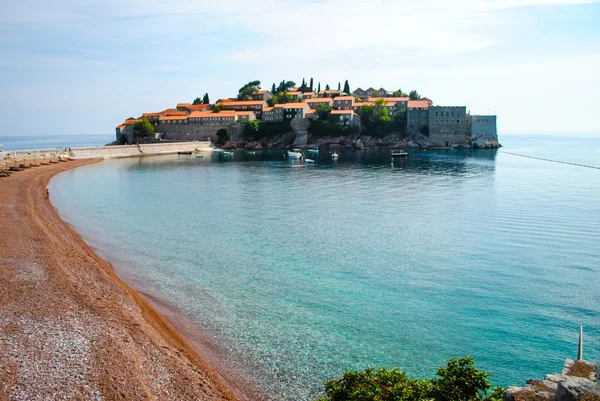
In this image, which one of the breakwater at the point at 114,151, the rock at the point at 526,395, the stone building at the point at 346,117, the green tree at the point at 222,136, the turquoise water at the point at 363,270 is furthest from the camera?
the green tree at the point at 222,136

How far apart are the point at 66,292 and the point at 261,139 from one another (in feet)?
335

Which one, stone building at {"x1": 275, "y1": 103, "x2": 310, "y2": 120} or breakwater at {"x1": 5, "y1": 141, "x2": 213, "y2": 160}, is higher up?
stone building at {"x1": 275, "y1": 103, "x2": 310, "y2": 120}

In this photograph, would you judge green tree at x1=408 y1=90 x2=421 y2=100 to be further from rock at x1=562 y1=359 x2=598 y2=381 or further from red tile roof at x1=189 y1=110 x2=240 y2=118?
rock at x1=562 y1=359 x2=598 y2=381

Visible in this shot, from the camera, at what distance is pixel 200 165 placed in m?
79.9

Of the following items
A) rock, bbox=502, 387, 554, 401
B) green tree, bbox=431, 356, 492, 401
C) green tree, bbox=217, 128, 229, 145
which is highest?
green tree, bbox=217, 128, 229, 145

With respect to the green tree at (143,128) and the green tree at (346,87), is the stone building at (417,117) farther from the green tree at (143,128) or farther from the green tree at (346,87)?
the green tree at (143,128)

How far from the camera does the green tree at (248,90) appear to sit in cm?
14100

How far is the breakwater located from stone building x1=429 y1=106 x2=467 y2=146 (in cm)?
5794

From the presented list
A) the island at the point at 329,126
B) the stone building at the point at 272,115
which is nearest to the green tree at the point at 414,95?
the island at the point at 329,126

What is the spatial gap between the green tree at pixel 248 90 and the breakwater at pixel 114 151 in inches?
1199

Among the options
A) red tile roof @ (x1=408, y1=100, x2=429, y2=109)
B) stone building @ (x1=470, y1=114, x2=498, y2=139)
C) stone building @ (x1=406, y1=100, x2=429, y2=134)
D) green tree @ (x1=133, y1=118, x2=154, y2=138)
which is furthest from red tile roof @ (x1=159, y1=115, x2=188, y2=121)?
stone building @ (x1=470, y1=114, x2=498, y2=139)

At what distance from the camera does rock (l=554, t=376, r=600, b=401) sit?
7456 millimetres

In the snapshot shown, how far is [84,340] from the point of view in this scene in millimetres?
13656

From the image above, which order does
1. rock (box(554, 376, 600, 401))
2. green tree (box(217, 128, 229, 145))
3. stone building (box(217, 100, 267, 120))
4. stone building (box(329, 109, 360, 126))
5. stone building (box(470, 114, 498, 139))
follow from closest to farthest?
rock (box(554, 376, 600, 401))
stone building (box(329, 109, 360, 126))
stone building (box(470, 114, 498, 139))
green tree (box(217, 128, 229, 145))
stone building (box(217, 100, 267, 120))
